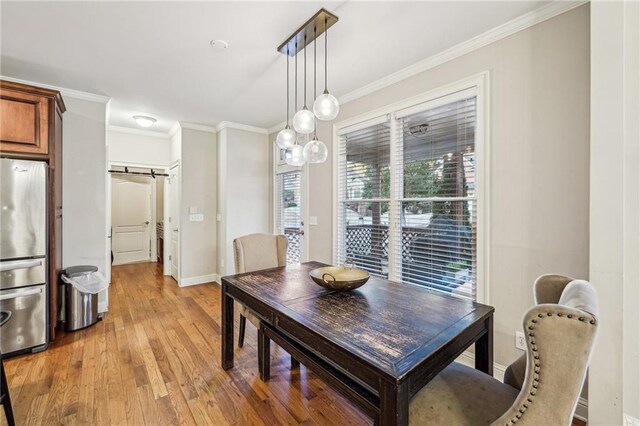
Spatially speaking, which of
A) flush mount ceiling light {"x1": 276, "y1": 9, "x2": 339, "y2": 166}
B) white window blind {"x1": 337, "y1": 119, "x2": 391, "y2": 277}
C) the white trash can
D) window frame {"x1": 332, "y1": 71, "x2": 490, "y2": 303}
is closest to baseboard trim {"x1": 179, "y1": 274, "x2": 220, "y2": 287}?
the white trash can

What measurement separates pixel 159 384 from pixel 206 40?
2.61 m

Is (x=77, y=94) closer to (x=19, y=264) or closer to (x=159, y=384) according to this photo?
(x=19, y=264)

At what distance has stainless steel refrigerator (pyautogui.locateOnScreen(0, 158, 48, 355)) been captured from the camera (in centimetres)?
225

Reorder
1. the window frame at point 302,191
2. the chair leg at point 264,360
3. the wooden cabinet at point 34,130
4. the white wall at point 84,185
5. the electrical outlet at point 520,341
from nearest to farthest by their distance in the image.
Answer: the electrical outlet at point 520,341 → the chair leg at point 264,360 → the wooden cabinet at point 34,130 → the white wall at point 84,185 → the window frame at point 302,191

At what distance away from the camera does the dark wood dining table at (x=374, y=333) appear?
99cm

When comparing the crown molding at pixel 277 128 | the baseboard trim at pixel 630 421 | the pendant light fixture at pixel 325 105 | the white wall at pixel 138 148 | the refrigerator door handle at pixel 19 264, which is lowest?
the baseboard trim at pixel 630 421

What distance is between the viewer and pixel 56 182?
2793mm

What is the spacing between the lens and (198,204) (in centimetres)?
450

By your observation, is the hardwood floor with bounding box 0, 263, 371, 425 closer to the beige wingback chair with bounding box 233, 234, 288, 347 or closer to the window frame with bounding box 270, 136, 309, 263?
the beige wingback chair with bounding box 233, 234, 288, 347

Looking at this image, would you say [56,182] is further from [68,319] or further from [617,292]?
[617,292]

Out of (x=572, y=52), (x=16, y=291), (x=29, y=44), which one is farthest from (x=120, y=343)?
(x=572, y=52)

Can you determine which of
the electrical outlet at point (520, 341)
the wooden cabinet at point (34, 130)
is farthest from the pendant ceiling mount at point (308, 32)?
the electrical outlet at point (520, 341)

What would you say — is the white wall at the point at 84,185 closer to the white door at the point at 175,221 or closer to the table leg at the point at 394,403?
the white door at the point at 175,221

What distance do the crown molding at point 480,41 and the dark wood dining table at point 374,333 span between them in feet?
6.21
